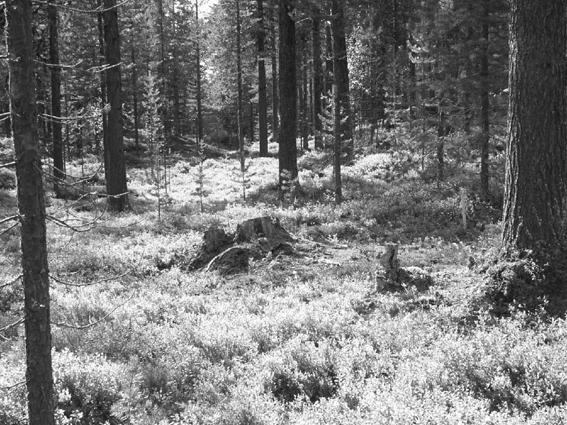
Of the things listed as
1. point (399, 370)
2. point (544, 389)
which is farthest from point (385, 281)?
point (544, 389)

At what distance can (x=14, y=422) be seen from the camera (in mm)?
5234

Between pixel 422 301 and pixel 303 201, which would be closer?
pixel 422 301

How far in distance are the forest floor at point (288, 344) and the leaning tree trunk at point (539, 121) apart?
1188mm

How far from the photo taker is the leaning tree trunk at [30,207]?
12.8ft

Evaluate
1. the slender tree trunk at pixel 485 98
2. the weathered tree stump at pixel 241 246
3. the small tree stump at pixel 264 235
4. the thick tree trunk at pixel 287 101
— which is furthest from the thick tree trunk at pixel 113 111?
the slender tree trunk at pixel 485 98

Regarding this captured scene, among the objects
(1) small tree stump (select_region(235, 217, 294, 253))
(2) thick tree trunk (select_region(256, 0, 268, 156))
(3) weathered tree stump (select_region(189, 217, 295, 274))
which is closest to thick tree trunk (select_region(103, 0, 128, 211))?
(3) weathered tree stump (select_region(189, 217, 295, 274))

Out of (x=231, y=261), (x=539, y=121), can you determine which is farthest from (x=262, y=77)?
(x=539, y=121)

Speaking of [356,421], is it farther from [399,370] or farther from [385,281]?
[385,281]

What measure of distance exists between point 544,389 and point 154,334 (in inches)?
209

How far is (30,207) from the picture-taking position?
3.97m

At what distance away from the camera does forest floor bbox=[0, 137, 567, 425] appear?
5234 millimetres

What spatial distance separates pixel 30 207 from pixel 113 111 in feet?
53.3

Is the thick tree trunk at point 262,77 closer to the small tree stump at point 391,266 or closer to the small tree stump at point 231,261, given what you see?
the small tree stump at point 231,261

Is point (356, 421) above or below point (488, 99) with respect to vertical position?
below
